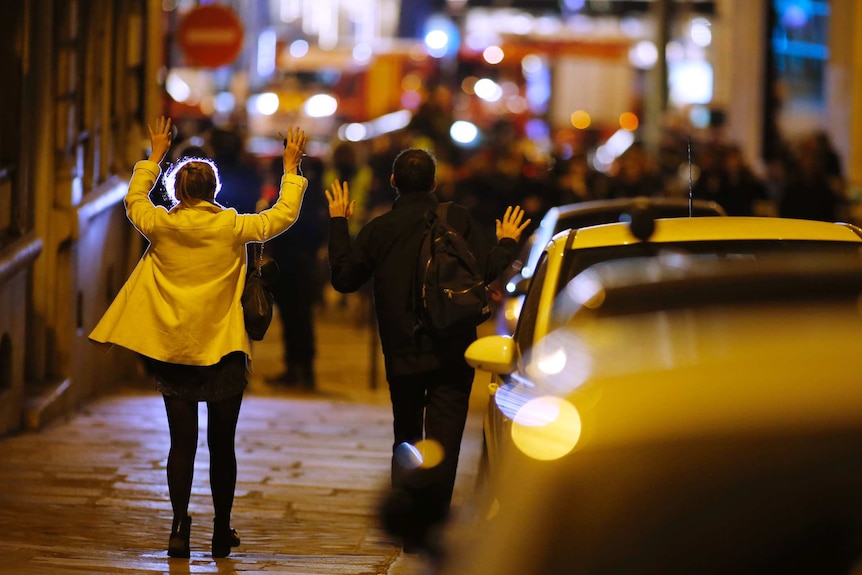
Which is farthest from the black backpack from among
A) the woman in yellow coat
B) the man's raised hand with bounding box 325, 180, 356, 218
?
the woman in yellow coat

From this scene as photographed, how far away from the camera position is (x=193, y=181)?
6285 mm

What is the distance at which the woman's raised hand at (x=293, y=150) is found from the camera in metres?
6.55

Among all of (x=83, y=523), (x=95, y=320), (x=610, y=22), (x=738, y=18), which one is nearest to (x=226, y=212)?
(x=83, y=523)

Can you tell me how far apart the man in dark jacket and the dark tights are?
74 cm

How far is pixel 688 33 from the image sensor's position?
48.4m

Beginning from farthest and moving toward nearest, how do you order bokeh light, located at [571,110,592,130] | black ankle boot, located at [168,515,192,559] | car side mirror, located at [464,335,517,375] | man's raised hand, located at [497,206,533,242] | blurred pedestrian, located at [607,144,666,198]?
bokeh light, located at [571,110,592,130] → blurred pedestrian, located at [607,144,666,198] → man's raised hand, located at [497,206,533,242] → black ankle boot, located at [168,515,192,559] → car side mirror, located at [464,335,517,375]

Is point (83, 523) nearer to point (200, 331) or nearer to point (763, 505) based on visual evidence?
point (200, 331)

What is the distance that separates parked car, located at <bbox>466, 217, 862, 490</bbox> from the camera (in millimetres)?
5840

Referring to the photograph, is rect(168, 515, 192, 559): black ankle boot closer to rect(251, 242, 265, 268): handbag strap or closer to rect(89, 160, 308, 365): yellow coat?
rect(89, 160, 308, 365): yellow coat

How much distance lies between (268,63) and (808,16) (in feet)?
78.3

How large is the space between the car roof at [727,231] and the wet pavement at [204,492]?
155 centimetres

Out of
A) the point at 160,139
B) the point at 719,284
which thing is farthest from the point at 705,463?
the point at 160,139

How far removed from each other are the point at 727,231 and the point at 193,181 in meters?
2.22

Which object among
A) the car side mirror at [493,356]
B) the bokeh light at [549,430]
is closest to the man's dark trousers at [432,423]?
the car side mirror at [493,356]
